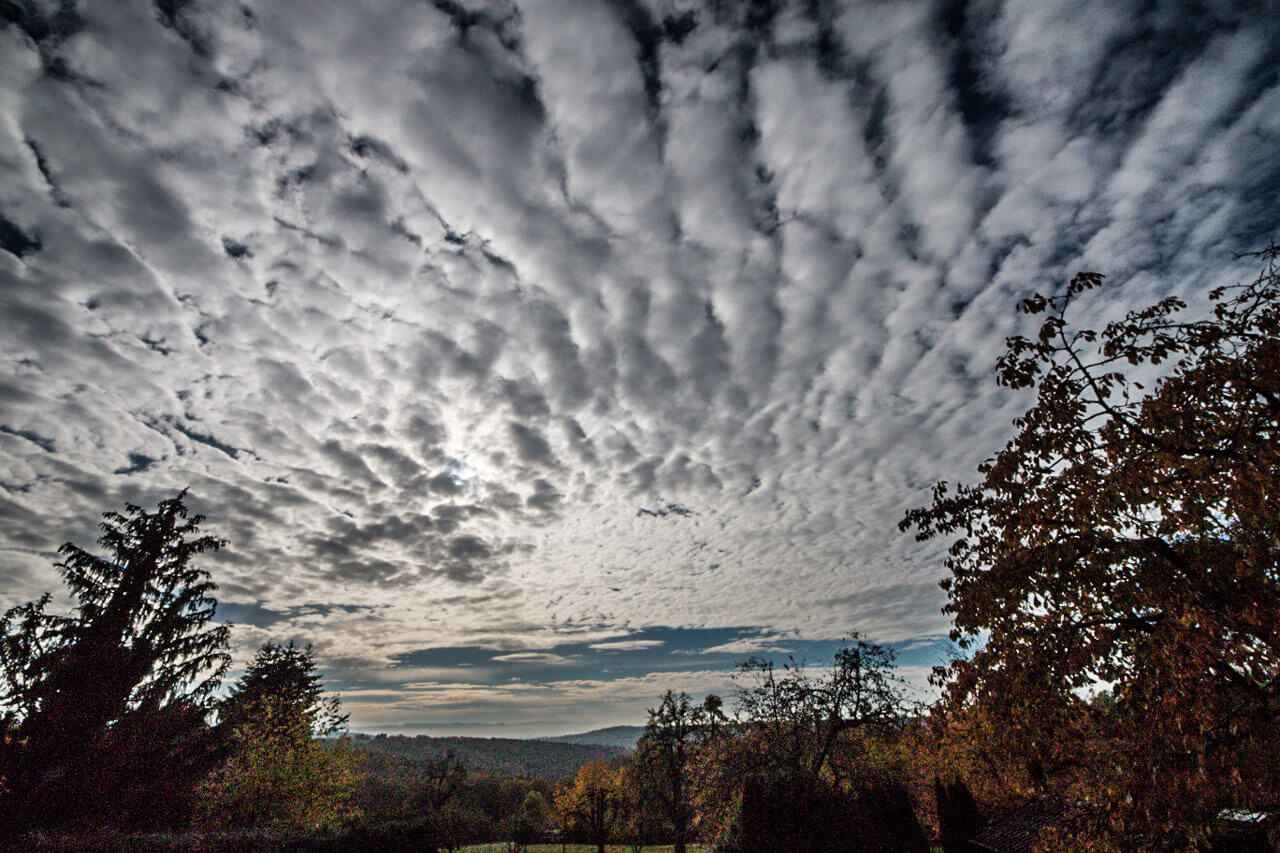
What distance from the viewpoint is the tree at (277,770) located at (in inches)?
902

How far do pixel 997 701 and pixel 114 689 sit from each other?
973 inches

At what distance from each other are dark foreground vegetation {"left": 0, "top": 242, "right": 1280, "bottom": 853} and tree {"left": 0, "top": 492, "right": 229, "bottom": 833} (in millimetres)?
72

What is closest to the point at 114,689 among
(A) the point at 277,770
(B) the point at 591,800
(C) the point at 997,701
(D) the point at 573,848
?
(A) the point at 277,770

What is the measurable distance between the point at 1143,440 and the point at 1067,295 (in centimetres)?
191

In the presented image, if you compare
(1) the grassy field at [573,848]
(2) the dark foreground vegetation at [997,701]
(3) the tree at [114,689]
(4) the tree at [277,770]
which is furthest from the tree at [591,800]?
(3) the tree at [114,689]

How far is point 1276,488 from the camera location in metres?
4.49

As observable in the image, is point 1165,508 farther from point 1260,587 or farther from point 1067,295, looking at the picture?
point 1067,295

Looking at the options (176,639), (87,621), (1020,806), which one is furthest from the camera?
(1020,806)

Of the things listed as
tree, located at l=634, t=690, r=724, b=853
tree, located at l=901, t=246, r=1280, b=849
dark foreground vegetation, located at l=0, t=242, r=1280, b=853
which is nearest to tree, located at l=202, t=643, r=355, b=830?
dark foreground vegetation, located at l=0, t=242, r=1280, b=853

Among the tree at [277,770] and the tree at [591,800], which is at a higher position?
the tree at [277,770]

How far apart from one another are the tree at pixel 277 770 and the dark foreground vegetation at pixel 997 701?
123 mm

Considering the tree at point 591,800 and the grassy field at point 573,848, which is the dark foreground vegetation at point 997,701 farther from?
the grassy field at point 573,848

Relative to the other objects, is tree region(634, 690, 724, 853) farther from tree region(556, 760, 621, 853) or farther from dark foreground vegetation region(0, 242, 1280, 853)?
tree region(556, 760, 621, 853)

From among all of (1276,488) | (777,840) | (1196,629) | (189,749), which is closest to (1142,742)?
(1196,629)
